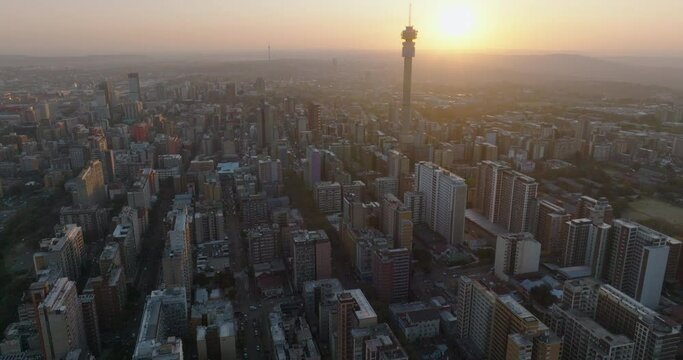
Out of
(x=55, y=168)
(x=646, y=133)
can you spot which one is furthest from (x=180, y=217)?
Result: (x=646, y=133)

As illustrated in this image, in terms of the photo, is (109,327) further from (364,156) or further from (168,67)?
(168,67)

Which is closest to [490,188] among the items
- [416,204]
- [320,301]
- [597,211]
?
[416,204]

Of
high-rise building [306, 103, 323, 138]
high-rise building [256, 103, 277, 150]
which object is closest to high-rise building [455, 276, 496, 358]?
high-rise building [256, 103, 277, 150]

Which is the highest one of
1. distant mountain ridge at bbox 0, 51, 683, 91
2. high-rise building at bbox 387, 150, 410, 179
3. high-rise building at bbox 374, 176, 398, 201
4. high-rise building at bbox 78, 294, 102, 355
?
distant mountain ridge at bbox 0, 51, 683, 91

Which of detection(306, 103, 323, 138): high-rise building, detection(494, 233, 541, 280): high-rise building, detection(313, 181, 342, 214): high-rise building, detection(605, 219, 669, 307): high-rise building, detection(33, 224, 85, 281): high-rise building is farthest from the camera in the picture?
detection(306, 103, 323, 138): high-rise building

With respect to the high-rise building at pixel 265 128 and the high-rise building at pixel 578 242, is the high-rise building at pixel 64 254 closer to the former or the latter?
the high-rise building at pixel 578 242

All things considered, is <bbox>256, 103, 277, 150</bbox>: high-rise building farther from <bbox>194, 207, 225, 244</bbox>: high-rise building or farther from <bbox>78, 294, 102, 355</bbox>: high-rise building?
<bbox>78, 294, 102, 355</bbox>: high-rise building
